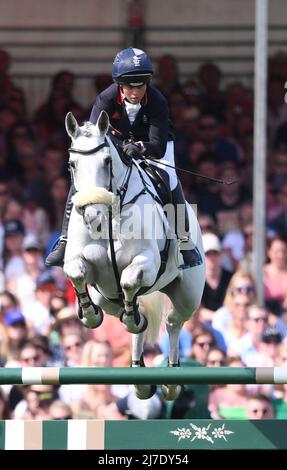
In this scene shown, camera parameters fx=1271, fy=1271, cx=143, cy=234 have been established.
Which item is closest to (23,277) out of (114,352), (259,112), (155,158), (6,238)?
(6,238)

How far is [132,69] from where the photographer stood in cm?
750

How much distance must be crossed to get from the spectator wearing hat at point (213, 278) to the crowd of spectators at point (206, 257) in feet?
0.04

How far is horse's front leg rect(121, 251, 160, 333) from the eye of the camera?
286 inches

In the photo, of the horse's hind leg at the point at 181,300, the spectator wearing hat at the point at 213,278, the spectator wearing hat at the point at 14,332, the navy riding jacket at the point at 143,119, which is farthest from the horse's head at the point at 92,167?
the spectator wearing hat at the point at 213,278

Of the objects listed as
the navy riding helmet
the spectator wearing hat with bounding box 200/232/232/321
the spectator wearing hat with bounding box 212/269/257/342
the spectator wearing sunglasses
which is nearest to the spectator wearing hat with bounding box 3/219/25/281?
the spectator wearing hat with bounding box 200/232/232/321

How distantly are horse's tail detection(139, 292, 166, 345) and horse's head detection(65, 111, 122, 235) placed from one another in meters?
1.45

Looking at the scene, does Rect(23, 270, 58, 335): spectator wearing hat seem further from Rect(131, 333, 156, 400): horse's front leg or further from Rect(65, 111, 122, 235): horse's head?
Rect(65, 111, 122, 235): horse's head

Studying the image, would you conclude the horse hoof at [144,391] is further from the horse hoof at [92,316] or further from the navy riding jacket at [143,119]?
the navy riding jacket at [143,119]

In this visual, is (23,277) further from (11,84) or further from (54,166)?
(11,84)

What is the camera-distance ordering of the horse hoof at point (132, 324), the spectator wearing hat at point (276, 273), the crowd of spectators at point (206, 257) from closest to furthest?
1. the horse hoof at point (132, 324)
2. the crowd of spectators at point (206, 257)
3. the spectator wearing hat at point (276, 273)

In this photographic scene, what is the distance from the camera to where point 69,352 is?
991cm

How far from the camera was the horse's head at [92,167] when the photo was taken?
6.84m

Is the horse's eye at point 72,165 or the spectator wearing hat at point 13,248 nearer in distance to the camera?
the horse's eye at point 72,165

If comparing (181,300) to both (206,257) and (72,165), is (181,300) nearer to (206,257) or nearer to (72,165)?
(72,165)
